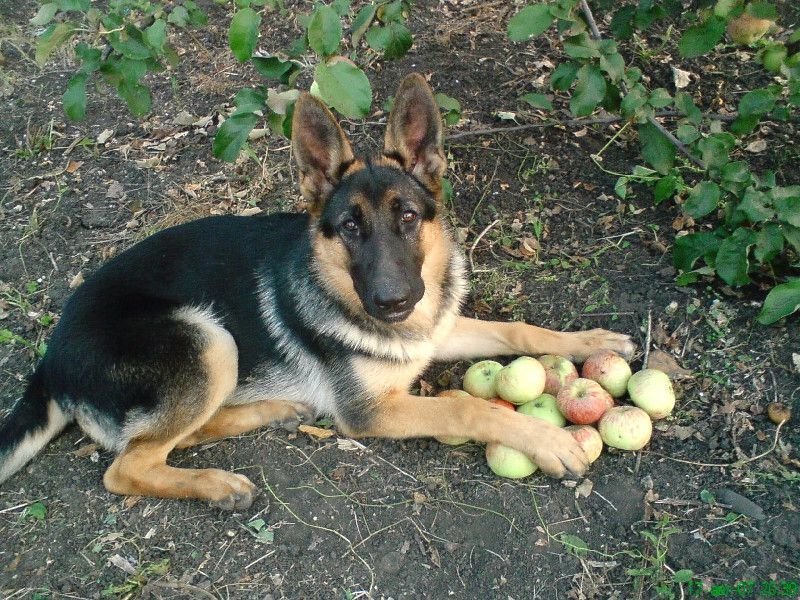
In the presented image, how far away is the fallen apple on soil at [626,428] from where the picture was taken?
365 cm

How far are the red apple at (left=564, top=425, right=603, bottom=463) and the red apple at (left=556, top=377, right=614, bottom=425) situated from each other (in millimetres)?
80

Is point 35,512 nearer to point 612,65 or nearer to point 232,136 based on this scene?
point 232,136

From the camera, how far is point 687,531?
339 cm

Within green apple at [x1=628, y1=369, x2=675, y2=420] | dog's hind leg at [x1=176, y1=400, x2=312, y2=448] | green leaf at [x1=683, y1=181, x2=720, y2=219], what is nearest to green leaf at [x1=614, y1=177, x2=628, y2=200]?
green leaf at [x1=683, y1=181, x2=720, y2=219]

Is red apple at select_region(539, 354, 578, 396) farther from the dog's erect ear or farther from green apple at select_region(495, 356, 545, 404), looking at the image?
the dog's erect ear

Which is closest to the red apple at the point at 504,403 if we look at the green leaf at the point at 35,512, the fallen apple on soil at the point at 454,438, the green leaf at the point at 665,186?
the fallen apple on soil at the point at 454,438

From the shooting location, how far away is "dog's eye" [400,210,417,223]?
380 cm

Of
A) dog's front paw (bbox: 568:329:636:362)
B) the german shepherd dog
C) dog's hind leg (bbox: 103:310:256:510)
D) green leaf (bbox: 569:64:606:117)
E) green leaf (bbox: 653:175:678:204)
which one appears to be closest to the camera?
the german shepherd dog

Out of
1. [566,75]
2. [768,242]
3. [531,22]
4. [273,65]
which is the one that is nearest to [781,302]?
[768,242]

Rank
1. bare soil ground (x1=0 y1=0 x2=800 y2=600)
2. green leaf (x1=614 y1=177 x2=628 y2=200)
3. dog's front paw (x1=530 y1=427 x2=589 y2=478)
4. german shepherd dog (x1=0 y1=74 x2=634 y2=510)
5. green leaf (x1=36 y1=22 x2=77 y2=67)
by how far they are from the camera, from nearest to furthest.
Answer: bare soil ground (x1=0 y1=0 x2=800 y2=600) → dog's front paw (x1=530 y1=427 x2=589 y2=478) → german shepherd dog (x1=0 y1=74 x2=634 y2=510) → green leaf (x1=36 y1=22 x2=77 y2=67) → green leaf (x1=614 y1=177 x2=628 y2=200)

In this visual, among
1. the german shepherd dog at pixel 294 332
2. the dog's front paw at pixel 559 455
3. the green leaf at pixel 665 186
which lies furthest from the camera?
the green leaf at pixel 665 186

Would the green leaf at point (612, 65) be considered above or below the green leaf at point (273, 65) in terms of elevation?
below

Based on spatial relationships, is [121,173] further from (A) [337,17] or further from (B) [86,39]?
(A) [337,17]

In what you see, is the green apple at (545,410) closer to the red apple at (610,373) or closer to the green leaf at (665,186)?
the red apple at (610,373)
